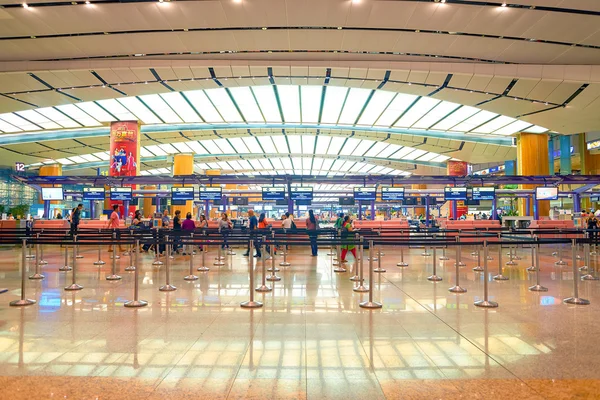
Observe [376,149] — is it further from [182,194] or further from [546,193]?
[182,194]

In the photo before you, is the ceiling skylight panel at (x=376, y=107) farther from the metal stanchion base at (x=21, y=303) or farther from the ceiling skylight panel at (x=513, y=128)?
the metal stanchion base at (x=21, y=303)

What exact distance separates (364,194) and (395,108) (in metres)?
5.34

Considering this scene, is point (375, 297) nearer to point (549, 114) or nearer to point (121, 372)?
point (121, 372)

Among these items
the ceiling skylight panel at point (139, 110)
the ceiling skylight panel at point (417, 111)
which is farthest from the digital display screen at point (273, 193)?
the ceiling skylight panel at point (417, 111)

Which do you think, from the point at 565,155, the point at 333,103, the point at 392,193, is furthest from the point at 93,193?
the point at 565,155

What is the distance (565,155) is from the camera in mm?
33938

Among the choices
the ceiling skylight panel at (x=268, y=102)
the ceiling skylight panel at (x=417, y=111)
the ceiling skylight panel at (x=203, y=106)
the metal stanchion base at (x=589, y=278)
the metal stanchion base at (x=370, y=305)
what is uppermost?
the ceiling skylight panel at (x=268, y=102)

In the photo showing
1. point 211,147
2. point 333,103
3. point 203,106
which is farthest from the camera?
point 211,147

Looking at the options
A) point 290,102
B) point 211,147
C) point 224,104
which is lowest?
point 211,147

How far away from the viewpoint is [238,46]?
616 inches

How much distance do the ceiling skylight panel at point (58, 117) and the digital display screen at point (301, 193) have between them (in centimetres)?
1114

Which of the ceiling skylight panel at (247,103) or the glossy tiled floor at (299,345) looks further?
the ceiling skylight panel at (247,103)

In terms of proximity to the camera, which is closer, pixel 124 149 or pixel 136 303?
pixel 136 303

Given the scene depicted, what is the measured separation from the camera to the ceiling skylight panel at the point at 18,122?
2481 cm
